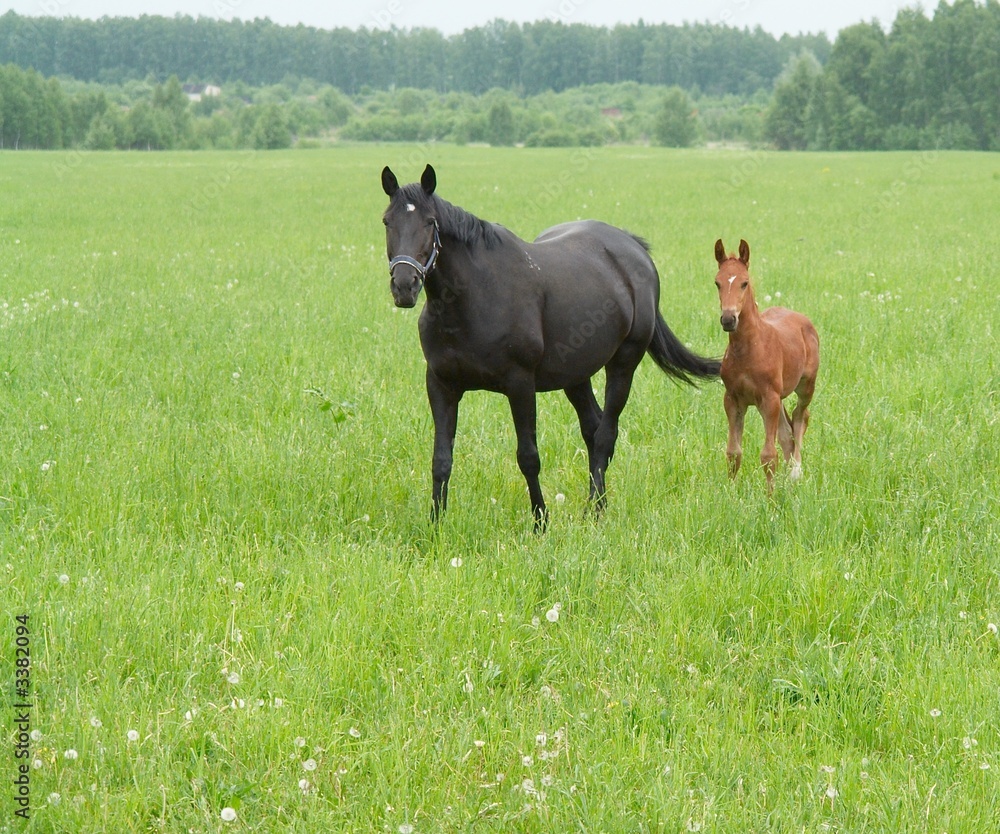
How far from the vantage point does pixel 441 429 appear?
5.54m

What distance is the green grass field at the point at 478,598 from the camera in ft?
10.6

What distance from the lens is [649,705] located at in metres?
3.68

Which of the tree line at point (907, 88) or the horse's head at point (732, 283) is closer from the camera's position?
the horse's head at point (732, 283)

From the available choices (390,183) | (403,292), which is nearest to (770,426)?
Result: (403,292)

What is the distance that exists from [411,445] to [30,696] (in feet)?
11.6

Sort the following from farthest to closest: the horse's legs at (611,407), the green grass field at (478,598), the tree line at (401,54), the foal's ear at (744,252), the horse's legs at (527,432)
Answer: the tree line at (401,54), the horse's legs at (611,407), the horse's legs at (527,432), the foal's ear at (744,252), the green grass field at (478,598)

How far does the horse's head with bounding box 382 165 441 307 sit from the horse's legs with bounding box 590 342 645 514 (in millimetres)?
1865

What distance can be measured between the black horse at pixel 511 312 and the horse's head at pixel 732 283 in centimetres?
84

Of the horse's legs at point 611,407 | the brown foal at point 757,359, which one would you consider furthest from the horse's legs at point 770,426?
the horse's legs at point 611,407

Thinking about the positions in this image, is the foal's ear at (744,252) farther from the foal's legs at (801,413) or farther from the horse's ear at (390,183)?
the horse's ear at (390,183)

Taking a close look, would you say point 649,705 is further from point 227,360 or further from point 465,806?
point 227,360

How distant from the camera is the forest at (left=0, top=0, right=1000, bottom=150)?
269ft

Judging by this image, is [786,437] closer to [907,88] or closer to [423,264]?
[423,264]

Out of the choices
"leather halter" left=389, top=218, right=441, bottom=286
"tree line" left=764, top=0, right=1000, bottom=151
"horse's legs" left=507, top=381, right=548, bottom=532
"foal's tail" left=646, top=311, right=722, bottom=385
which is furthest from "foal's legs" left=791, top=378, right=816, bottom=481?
"tree line" left=764, top=0, right=1000, bottom=151
